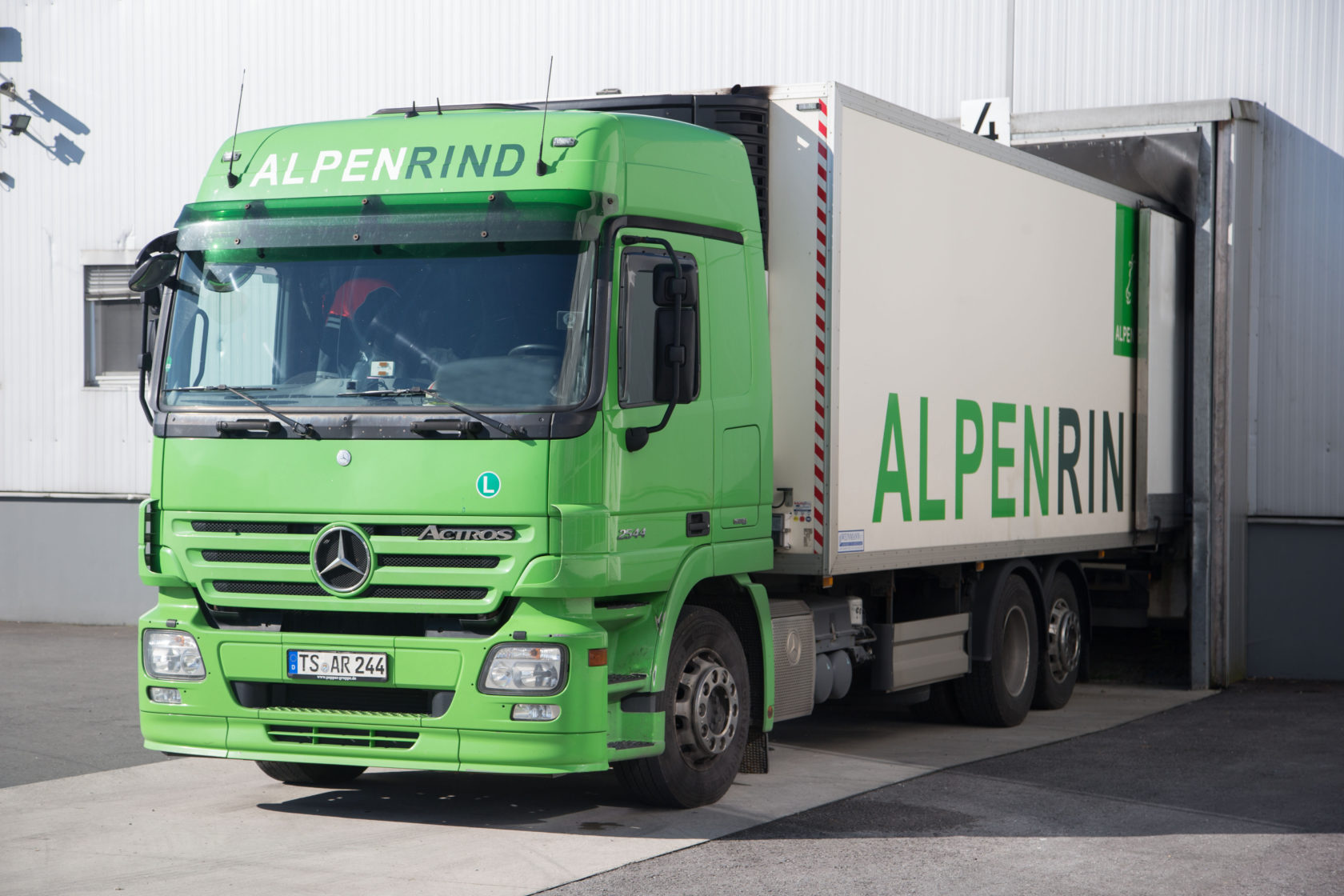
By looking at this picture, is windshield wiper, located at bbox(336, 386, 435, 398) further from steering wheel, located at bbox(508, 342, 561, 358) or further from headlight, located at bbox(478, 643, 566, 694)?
headlight, located at bbox(478, 643, 566, 694)

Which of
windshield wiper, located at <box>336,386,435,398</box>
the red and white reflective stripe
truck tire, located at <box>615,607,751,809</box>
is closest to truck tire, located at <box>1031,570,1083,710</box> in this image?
the red and white reflective stripe

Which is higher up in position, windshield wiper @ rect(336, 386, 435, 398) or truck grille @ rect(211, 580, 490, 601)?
windshield wiper @ rect(336, 386, 435, 398)

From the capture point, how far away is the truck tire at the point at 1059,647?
39.8 ft

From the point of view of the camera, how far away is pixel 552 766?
708 centimetres

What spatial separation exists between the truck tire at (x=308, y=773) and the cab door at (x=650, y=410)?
7.42ft

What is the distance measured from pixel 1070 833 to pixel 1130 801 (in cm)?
102

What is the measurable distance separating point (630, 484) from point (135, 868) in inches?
103

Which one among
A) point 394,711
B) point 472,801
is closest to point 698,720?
point 472,801

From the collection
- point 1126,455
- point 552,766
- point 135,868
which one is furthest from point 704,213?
point 1126,455

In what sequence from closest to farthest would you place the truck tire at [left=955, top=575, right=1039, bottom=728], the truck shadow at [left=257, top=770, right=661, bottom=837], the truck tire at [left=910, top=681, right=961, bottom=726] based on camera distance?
1. the truck shadow at [left=257, top=770, right=661, bottom=837]
2. the truck tire at [left=955, top=575, right=1039, bottom=728]
3. the truck tire at [left=910, top=681, right=961, bottom=726]

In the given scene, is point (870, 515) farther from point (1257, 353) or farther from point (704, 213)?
point (1257, 353)

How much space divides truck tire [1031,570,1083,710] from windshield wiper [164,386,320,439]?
256 inches

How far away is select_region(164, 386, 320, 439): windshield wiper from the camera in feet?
23.8

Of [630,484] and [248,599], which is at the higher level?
[630,484]
